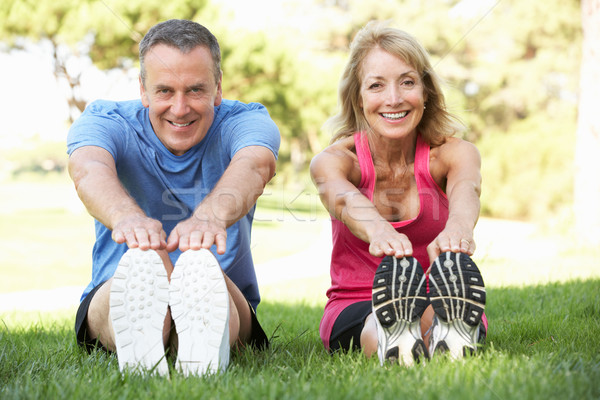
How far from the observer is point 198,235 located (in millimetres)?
2369

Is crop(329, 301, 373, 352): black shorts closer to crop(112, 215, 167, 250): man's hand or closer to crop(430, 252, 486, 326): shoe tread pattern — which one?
crop(430, 252, 486, 326): shoe tread pattern

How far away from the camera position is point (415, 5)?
24375mm

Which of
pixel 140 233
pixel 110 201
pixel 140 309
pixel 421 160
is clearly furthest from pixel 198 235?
pixel 421 160

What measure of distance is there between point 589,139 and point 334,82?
1227cm

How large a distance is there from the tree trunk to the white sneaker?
303 inches

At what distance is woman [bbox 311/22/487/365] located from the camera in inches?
107

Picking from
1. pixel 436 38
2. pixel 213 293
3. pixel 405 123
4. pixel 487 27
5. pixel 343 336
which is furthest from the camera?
pixel 436 38

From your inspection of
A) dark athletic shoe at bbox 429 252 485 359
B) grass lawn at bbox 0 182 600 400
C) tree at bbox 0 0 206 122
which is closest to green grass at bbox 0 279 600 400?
grass lawn at bbox 0 182 600 400

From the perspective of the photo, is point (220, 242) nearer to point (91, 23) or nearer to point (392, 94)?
point (392, 94)

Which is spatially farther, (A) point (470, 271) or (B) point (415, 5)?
(B) point (415, 5)

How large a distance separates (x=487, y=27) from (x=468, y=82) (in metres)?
2.99

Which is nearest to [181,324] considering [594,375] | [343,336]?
[343,336]

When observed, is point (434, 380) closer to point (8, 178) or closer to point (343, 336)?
point (343, 336)

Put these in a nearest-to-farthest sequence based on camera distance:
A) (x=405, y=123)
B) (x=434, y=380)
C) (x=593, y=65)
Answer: (x=434, y=380) → (x=405, y=123) → (x=593, y=65)
